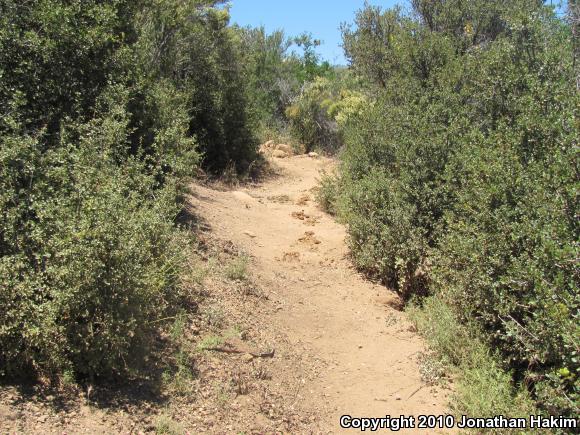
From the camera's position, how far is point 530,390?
4.77 m

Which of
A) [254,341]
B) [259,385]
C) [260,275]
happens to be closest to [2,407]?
[259,385]

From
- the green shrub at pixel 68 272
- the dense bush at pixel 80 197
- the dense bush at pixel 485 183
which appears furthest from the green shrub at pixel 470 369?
the green shrub at pixel 68 272

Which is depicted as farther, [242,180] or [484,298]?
[242,180]

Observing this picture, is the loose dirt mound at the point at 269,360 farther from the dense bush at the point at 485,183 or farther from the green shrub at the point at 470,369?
the dense bush at the point at 485,183

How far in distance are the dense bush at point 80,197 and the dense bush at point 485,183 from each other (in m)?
2.85

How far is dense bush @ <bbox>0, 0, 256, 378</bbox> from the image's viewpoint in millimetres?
3744

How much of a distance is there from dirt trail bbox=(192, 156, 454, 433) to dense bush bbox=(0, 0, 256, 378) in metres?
1.42

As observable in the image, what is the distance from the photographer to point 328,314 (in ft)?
21.3

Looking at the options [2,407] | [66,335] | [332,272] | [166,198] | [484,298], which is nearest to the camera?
[2,407]

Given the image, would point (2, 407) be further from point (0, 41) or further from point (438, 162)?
point (438, 162)

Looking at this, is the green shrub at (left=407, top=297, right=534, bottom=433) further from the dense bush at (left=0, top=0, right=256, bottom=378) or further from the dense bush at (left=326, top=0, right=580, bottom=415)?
the dense bush at (left=0, top=0, right=256, bottom=378)

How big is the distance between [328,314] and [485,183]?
232 centimetres

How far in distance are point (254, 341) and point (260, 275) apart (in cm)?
169

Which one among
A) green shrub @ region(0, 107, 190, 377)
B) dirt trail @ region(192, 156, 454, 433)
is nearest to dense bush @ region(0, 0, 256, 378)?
green shrub @ region(0, 107, 190, 377)
